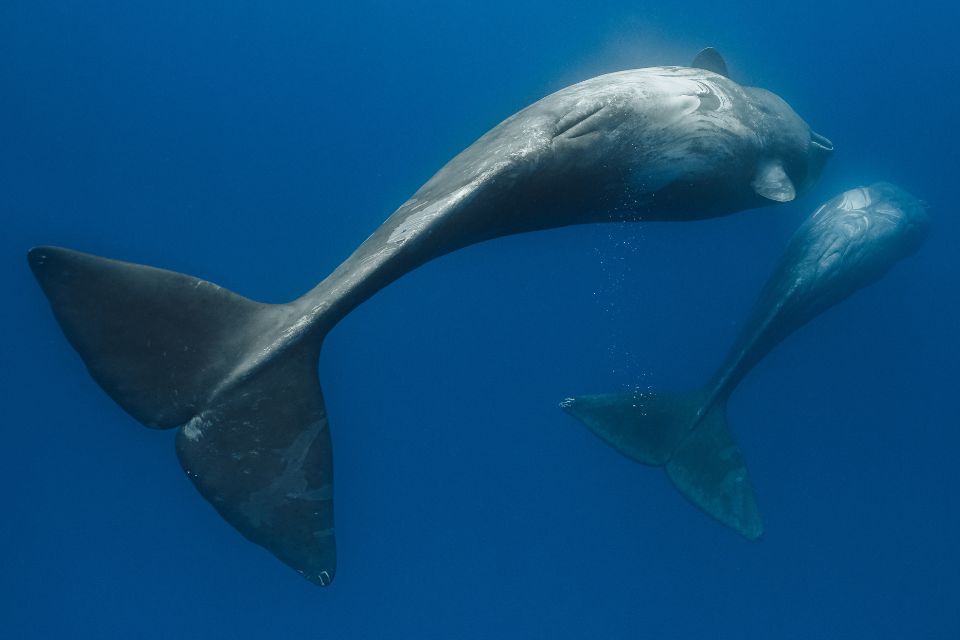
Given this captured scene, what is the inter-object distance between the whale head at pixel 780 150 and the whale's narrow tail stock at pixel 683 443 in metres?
3.36

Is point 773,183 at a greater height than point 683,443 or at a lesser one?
greater

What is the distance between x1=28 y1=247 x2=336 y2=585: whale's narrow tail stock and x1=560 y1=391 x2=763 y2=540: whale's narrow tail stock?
491cm

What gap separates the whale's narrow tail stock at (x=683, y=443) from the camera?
34.8 ft

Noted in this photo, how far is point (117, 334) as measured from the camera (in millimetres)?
6023

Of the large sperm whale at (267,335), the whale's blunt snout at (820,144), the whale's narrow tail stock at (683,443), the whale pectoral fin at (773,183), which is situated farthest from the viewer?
the whale's narrow tail stock at (683,443)

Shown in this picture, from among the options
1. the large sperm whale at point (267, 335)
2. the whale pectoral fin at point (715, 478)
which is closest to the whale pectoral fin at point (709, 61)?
the large sperm whale at point (267, 335)

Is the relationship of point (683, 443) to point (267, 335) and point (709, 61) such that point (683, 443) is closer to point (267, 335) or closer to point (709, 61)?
point (709, 61)

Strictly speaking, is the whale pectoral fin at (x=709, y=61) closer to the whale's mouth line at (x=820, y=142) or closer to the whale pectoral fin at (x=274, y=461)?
the whale's mouth line at (x=820, y=142)

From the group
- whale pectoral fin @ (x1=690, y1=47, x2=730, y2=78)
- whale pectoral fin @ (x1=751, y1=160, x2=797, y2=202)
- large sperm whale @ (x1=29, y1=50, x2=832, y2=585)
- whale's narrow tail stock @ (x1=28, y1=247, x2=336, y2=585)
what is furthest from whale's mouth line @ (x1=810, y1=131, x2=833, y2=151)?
whale's narrow tail stock @ (x1=28, y1=247, x2=336, y2=585)

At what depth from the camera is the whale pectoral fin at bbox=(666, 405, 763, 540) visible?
10.8m

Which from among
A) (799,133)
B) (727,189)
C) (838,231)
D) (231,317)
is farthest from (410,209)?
(838,231)

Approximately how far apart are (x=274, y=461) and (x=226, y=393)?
654 mm

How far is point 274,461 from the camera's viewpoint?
625cm

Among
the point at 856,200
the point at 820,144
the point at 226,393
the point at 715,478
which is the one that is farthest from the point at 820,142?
the point at 226,393
